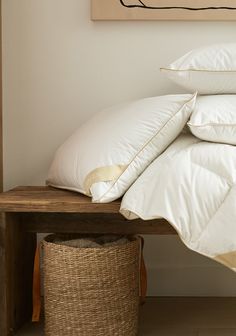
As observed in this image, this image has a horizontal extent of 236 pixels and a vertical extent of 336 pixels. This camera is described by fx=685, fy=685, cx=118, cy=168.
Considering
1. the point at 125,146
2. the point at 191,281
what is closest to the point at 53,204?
the point at 125,146

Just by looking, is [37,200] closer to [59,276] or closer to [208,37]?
[59,276]

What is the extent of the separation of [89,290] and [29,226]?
1.33 ft

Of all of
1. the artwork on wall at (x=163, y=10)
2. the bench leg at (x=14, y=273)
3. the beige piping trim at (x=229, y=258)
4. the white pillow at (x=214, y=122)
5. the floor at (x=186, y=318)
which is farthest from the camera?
the artwork on wall at (x=163, y=10)

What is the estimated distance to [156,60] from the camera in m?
2.82

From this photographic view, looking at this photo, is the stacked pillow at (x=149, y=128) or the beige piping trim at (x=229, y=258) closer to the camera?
the beige piping trim at (x=229, y=258)

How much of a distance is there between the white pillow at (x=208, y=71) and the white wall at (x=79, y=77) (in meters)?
0.35

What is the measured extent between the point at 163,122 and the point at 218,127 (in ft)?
0.59

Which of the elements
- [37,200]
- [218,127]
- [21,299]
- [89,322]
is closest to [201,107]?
[218,127]

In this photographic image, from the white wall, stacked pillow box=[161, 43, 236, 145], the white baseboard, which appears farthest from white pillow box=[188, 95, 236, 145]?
the white baseboard

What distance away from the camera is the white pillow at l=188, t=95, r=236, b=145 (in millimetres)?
2170

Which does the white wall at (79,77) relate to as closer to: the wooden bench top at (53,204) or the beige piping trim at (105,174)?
Answer: the wooden bench top at (53,204)

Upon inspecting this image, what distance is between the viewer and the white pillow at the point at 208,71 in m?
2.40

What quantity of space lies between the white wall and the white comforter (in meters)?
0.76

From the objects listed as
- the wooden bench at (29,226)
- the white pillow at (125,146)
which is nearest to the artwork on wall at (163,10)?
the white pillow at (125,146)
